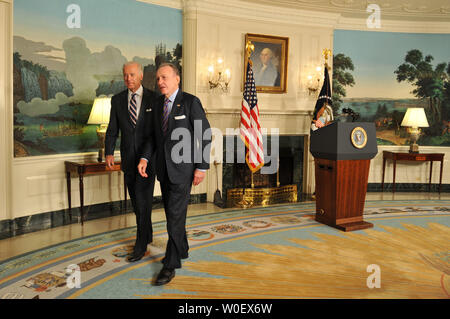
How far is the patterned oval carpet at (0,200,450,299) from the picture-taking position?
298 cm

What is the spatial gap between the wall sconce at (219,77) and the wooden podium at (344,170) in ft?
7.07

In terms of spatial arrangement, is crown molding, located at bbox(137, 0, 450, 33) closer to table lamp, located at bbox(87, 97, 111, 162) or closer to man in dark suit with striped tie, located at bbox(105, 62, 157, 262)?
table lamp, located at bbox(87, 97, 111, 162)

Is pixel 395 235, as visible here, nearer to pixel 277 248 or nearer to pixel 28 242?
pixel 277 248

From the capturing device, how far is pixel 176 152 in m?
3.11

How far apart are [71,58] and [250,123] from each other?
282 centimetres

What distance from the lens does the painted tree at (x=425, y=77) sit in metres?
7.78

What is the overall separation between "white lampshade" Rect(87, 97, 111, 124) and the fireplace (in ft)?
7.45

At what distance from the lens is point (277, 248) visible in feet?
13.2

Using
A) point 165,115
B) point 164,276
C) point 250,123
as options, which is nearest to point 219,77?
point 250,123

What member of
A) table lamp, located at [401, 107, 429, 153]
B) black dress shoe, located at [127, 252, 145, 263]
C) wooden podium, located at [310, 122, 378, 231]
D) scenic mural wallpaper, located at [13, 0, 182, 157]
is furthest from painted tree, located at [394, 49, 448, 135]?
black dress shoe, located at [127, 252, 145, 263]

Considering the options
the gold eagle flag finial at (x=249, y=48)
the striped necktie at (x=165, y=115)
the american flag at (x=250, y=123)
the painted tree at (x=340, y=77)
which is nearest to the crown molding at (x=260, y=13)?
the gold eagle flag finial at (x=249, y=48)

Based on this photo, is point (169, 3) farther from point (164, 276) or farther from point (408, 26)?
point (408, 26)

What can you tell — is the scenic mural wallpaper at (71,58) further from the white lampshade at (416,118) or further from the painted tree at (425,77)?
the painted tree at (425,77)
